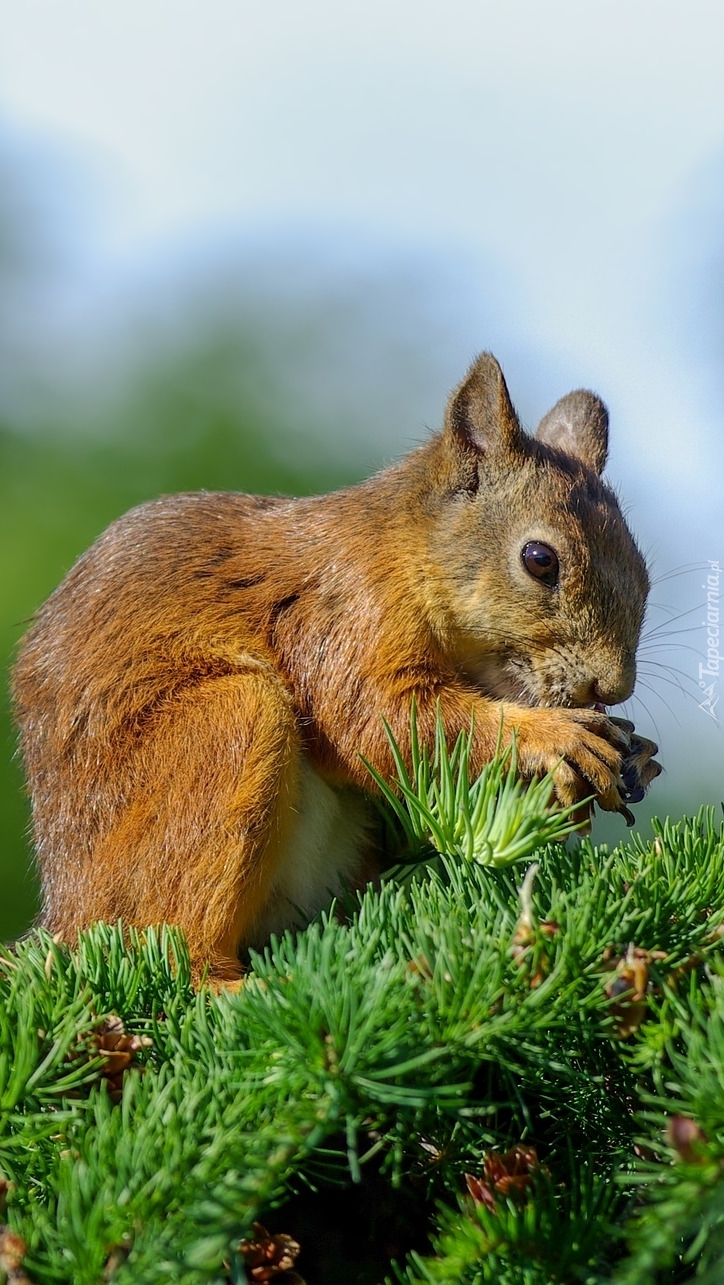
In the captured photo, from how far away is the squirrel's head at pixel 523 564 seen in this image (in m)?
2.02

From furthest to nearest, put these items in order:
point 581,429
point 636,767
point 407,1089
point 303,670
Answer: point 581,429
point 303,670
point 636,767
point 407,1089

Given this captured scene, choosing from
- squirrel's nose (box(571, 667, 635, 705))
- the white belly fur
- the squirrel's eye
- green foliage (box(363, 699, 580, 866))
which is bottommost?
the white belly fur

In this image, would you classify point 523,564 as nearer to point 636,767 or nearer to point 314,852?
point 636,767

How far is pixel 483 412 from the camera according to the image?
7.15ft

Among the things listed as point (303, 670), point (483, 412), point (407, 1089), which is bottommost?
point (407, 1089)

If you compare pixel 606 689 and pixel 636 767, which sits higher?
pixel 606 689

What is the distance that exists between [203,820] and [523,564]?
0.73 meters

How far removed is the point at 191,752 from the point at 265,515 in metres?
0.61

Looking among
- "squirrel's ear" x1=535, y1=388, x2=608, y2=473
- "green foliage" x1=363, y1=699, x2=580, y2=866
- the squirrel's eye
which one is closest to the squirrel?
the squirrel's eye

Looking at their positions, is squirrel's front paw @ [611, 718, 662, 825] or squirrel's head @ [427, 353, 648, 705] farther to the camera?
squirrel's head @ [427, 353, 648, 705]

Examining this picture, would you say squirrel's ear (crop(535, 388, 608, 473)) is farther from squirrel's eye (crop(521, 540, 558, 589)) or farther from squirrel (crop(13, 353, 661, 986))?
squirrel's eye (crop(521, 540, 558, 589))

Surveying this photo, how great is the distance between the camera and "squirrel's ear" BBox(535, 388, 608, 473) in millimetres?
2531

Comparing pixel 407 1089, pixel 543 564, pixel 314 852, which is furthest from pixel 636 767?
pixel 407 1089

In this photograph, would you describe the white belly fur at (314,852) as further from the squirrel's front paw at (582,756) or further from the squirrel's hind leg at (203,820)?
the squirrel's front paw at (582,756)
